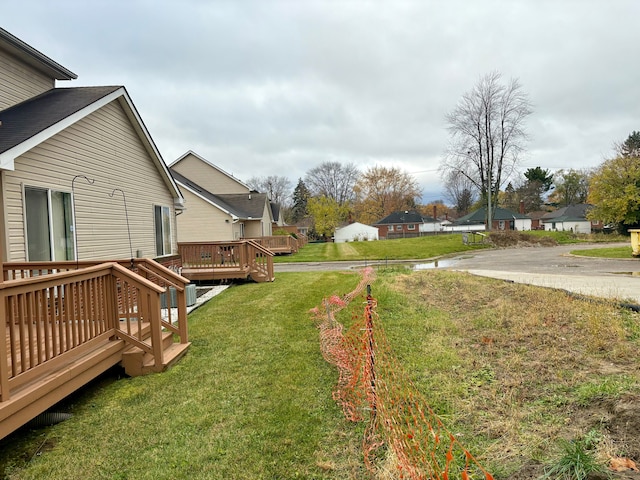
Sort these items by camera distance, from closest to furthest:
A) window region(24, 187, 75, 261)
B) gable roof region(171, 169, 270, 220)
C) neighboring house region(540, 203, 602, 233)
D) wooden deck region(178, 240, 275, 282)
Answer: window region(24, 187, 75, 261) < wooden deck region(178, 240, 275, 282) < gable roof region(171, 169, 270, 220) < neighboring house region(540, 203, 602, 233)

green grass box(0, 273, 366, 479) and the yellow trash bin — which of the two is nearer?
green grass box(0, 273, 366, 479)

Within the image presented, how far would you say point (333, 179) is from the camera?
6788 cm

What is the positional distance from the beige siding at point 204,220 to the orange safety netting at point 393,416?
60.4 ft

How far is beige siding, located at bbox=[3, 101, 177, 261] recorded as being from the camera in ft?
20.6

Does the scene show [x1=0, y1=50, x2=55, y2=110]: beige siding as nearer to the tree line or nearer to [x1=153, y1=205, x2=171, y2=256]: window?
[x1=153, y1=205, x2=171, y2=256]: window

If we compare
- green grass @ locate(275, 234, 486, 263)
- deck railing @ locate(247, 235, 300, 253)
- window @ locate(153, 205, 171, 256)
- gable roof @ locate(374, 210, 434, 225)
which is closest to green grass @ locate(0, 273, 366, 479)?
window @ locate(153, 205, 171, 256)

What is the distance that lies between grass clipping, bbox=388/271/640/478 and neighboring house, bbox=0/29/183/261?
675 cm

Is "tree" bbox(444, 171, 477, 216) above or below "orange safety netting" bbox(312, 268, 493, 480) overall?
above

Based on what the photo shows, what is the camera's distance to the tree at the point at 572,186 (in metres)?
67.3

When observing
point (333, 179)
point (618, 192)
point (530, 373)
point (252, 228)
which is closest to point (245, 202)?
point (252, 228)

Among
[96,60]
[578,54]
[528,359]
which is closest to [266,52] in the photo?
[96,60]

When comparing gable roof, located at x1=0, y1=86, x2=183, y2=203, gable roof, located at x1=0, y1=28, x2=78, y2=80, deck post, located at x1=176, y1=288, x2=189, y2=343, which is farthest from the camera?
gable roof, located at x1=0, y1=28, x2=78, y2=80

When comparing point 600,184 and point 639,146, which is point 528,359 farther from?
point 639,146

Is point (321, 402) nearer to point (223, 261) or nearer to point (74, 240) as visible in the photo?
point (74, 240)
